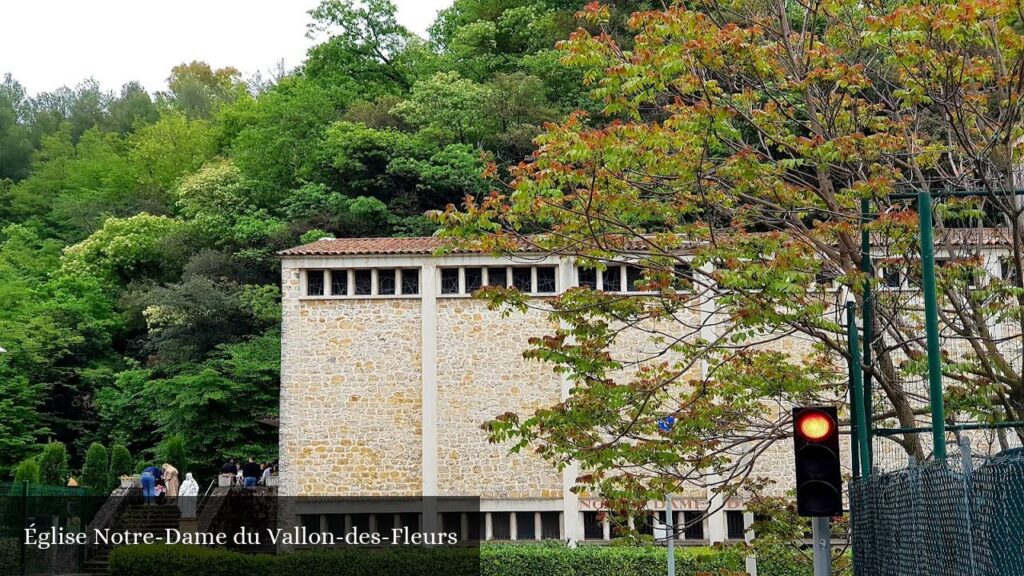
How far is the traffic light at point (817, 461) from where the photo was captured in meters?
8.12

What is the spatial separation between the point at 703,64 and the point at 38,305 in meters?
44.2

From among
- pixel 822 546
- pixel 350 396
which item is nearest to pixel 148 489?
pixel 350 396

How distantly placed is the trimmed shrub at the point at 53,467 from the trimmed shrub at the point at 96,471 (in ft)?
3.61

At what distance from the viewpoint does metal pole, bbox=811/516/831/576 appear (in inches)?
331

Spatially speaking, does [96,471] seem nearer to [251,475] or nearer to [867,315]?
[251,475]

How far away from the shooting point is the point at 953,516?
20.0 feet

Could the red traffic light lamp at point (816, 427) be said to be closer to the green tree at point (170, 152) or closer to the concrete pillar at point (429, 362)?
the concrete pillar at point (429, 362)

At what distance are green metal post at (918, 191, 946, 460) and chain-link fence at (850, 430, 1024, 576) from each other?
1.66ft

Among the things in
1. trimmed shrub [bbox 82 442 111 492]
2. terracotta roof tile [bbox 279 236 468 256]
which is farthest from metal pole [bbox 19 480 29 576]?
trimmed shrub [bbox 82 442 111 492]

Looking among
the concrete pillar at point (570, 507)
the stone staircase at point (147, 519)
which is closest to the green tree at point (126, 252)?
the stone staircase at point (147, 519)

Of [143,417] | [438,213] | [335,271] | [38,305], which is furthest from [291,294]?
[38,305]

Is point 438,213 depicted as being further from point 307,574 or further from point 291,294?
point 291,294

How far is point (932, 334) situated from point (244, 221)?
43.9m

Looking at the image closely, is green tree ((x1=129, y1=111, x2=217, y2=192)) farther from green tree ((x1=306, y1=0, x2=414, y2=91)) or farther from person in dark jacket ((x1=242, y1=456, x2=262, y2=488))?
person in dark jacket ((x1=242, y1=456, x2=262, y2=488))
